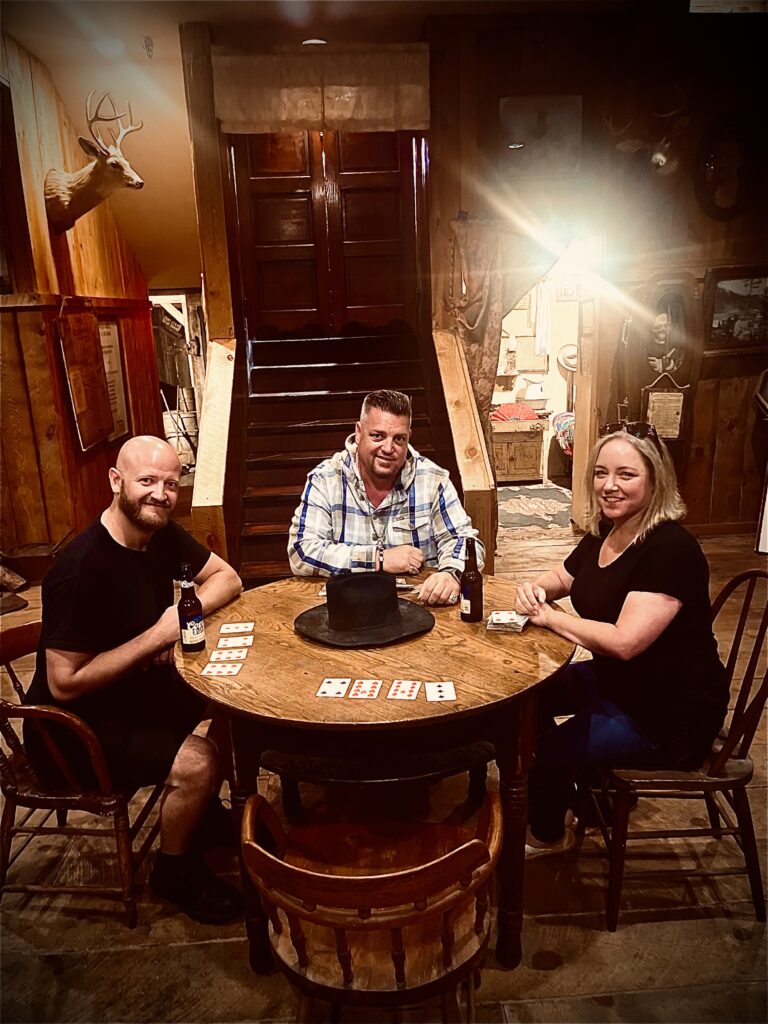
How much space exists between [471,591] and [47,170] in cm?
550

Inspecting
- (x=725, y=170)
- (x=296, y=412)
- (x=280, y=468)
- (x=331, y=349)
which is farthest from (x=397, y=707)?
(x=725, y=170)

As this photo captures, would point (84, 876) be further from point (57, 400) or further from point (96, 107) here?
point (96, 107)

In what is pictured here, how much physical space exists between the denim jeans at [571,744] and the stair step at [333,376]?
147 inches

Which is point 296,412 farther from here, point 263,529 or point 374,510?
point 374,510

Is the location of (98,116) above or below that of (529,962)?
above

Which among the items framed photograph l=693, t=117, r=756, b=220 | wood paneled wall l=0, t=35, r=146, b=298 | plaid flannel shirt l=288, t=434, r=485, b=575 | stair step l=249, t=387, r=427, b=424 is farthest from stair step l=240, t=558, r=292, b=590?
framed photograph l=693, t=117, r=756, b=220

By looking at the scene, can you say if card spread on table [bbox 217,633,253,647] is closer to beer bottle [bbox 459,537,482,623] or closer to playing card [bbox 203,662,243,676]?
playing card [bbox 203,662,243,676]

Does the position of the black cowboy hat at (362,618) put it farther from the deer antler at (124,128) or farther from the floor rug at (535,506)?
the deer antler at (124,128)

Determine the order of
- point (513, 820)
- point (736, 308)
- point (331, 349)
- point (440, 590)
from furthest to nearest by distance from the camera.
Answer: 1. point (331, 349)
2. point (736, 308)
3. point (440, 590)
4. point (513, 820)

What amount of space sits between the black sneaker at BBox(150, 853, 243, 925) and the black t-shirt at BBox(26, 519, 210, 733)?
1.52 ft

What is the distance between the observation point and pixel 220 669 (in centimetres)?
188

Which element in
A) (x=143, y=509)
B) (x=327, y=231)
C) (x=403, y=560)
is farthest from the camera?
(x=327, y=231)

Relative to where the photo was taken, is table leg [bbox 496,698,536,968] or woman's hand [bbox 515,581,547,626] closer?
table leg [bbox 496,698,536,968]

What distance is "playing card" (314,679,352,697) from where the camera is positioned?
173cm
